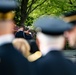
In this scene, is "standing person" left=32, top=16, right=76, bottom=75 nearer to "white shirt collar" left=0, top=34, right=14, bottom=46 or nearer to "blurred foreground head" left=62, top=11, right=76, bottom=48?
"blurred foreground head" left=62, top=11, right=76, bottom=48

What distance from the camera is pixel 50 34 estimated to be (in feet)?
12.4

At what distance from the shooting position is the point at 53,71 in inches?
147

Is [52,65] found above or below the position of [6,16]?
below

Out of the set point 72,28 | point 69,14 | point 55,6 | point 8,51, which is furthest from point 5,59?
point 55,6

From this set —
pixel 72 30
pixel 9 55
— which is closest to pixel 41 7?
pixel 72 30

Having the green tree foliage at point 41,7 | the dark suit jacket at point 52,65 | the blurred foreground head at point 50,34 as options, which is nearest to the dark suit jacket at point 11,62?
the dark suit jacket at point 52,65

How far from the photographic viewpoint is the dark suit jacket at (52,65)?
12.3 feet

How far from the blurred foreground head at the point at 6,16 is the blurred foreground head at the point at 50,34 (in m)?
0.32

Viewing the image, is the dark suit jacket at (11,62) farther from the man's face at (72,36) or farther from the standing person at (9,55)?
the man's face at (72,36)

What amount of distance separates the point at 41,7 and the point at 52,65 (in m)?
26.4

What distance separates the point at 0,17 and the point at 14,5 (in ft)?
0.77

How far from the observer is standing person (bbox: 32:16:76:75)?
3736 mm

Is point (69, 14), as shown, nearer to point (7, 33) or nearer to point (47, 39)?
point (47, 39)

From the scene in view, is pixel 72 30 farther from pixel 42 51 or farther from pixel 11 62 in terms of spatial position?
pixel 11 62
